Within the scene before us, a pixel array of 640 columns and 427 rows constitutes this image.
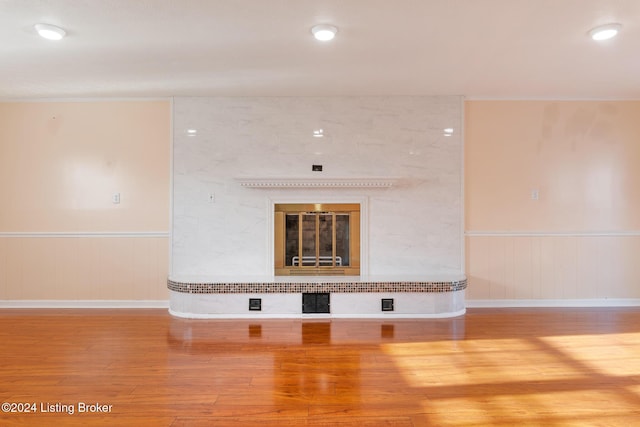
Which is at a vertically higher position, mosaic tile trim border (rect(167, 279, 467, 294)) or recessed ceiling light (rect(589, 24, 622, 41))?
recessed ceiling light (rect(589, 24, 622, 41))

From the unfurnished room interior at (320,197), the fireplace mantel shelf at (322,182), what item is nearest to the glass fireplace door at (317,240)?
the unfurnished room interior at (320,197)

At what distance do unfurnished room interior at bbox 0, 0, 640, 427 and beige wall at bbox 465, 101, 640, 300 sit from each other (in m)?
0.02

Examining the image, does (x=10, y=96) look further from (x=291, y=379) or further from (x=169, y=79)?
(x=291, y=379)

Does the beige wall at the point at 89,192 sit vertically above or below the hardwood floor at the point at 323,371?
above

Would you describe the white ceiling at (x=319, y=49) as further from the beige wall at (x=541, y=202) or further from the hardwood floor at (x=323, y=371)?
the hardwood floor at (x=323, y=371)

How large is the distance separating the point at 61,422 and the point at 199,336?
1404 millimetres

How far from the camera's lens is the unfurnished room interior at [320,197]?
2896mm

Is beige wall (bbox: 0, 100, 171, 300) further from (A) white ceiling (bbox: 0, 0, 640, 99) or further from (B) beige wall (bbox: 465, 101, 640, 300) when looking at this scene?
(B) beige wall (bbox: 465, 101, 640, 300)

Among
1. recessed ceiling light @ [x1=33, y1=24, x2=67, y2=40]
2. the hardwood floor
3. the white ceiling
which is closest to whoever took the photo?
the hardwood floor

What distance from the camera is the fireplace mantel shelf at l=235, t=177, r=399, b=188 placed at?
4184 mm

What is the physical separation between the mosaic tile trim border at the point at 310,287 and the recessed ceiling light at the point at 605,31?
232 cm

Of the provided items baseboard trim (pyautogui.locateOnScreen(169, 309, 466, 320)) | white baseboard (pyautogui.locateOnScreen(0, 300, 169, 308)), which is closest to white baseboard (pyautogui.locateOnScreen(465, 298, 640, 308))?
baseboard trim (pyautogui.locateOnScreen(169, 309, 466, 320))

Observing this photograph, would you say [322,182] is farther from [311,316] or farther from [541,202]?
[541,202]

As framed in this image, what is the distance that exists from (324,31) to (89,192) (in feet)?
10.6
